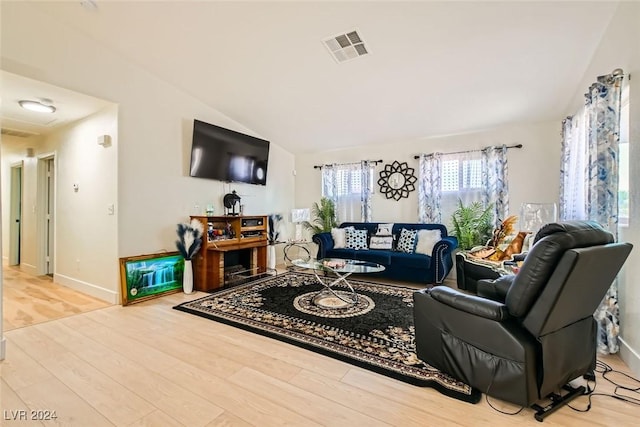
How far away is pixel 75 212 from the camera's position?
3916mm

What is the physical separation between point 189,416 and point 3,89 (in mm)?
3819

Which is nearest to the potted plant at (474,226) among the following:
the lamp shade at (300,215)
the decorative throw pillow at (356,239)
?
the decorative throw pillow at (356,239)

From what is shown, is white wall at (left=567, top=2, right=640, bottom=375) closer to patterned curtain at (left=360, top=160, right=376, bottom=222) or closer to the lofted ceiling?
patterned curtain at (left=360, top=160, right=376, bottom=222)

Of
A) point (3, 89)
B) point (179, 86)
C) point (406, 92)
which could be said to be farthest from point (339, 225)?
point (3, 89)

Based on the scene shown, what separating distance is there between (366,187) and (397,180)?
1.89 ft

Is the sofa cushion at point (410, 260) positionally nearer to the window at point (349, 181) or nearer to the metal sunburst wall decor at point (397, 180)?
the metal sunburst wall decor at point (397, 180)

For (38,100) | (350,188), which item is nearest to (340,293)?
(350,188)

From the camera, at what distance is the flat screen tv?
4.12m

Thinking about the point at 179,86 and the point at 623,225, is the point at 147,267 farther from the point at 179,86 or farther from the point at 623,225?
the point at 623,225

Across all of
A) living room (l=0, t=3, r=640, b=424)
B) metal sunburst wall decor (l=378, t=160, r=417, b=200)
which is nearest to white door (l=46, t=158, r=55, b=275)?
living room (l=0, t=3, r=640, b=424)

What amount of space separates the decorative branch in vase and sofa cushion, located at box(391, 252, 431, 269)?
2.81m

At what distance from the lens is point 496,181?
13.9 ft

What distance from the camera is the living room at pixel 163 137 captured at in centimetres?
240

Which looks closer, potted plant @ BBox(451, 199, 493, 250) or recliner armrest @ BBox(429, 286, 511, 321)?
recliner armrest @ BBox(429, 286, 511, 321)
